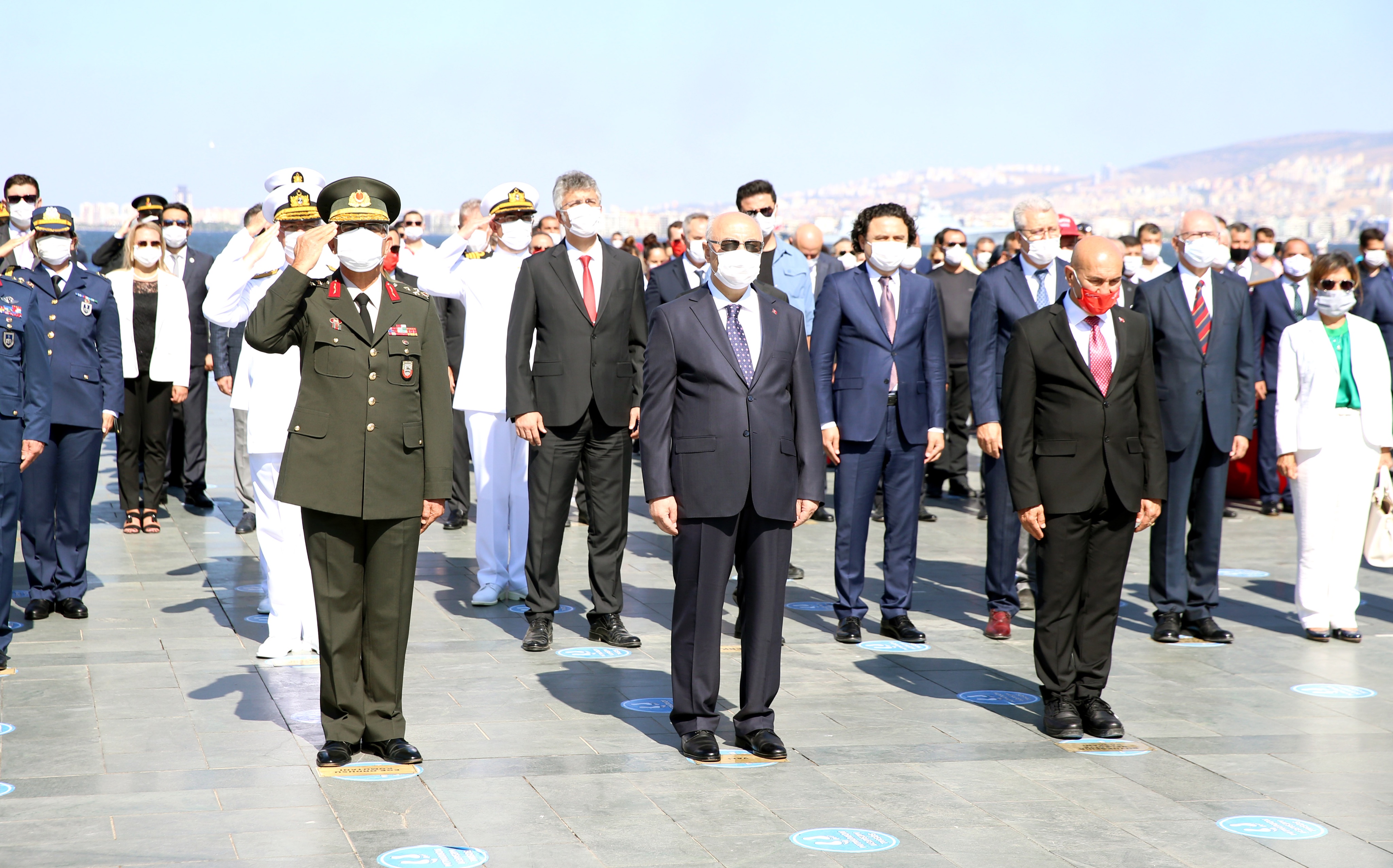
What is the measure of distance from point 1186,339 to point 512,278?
3668mm

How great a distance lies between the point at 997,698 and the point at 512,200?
12.3 feet

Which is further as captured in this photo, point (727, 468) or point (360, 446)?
point (727, 468)

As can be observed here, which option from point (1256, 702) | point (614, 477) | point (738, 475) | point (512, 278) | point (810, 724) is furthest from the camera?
point (512, 278)

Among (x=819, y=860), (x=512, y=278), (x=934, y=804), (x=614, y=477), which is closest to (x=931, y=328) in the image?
(x=614, y=477)

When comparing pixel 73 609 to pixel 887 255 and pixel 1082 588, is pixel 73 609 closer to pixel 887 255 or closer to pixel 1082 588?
pixel 887 255

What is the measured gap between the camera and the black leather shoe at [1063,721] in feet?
19.0

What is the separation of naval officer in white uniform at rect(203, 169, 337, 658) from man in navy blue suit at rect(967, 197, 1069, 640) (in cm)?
345

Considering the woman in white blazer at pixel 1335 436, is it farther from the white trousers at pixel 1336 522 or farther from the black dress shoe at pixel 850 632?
the black dress shoe at pixel 850 632

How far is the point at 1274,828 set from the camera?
474 centimetres

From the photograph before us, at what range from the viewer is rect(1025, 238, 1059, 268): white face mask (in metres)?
7.87

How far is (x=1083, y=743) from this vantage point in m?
5.75

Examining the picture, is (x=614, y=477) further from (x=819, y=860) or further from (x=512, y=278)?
(x=819, y=860)

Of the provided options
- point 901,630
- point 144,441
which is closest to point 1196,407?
point 901,630

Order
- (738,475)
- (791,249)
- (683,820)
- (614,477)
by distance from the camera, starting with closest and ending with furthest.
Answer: (683,820) → (738,475) → (614,477) → (791,249)
